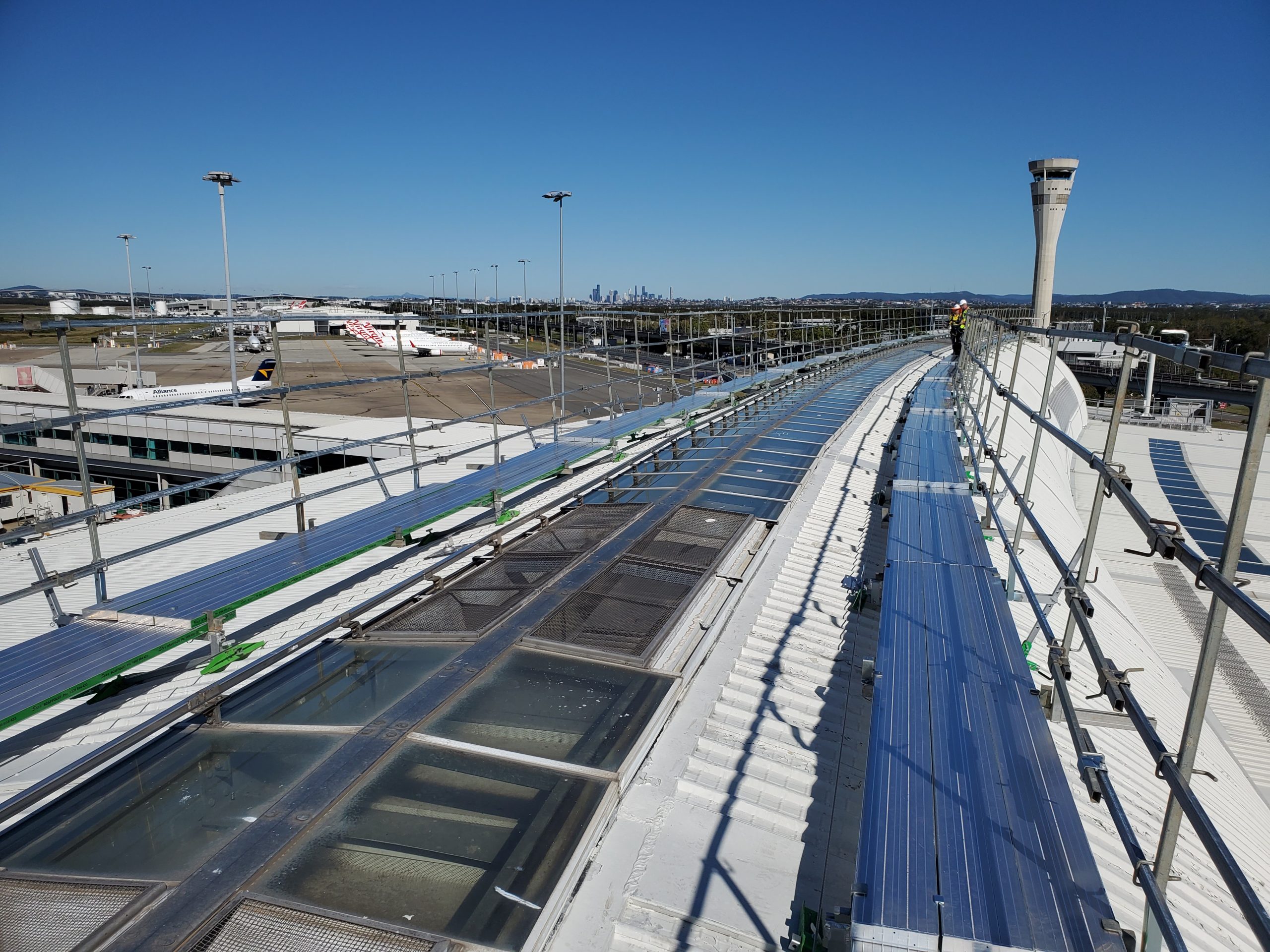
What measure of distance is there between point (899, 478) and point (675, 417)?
13.2ft

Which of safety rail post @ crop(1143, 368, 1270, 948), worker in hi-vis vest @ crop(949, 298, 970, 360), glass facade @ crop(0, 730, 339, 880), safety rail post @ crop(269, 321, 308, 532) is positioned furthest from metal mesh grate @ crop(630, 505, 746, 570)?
worker in hi-vis vest @ crop(949, 298, 970, 360)

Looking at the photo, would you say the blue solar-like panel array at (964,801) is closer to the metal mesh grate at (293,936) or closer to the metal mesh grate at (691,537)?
the metal mesh grate at (293,936)

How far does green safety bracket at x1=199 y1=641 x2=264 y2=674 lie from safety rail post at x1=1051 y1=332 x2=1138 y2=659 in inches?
125

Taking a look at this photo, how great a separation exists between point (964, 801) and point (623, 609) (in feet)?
6.03

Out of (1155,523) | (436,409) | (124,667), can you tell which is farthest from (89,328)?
(436,409)

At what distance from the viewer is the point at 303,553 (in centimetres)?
398

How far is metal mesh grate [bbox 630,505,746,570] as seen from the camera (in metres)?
4.37

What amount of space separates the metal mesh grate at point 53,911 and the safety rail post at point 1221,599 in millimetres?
2371

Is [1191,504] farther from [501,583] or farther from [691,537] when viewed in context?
[501,583]

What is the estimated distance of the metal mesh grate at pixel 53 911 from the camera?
5.78ft

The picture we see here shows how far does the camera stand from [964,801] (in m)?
2.12

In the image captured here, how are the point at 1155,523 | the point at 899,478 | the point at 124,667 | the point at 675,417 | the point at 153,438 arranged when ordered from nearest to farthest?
the point at 1155,523, the point at 124,667, the point at 899,478, the point at 675,417, the point at 153,438

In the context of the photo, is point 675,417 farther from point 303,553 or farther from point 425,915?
point 425,915

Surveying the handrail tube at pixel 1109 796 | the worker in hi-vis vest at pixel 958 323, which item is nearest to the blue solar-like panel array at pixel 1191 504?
the worker in hi-vis vest at pixel 958 323
